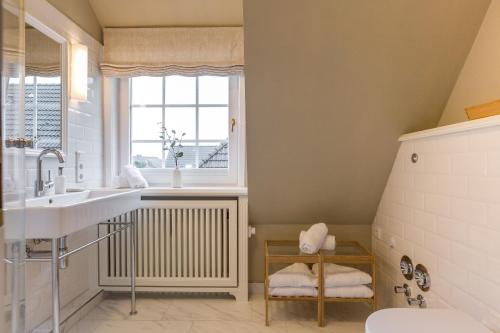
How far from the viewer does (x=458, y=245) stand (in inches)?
54.7

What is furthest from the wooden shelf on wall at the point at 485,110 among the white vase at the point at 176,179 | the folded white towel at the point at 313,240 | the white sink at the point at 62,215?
the white vase at the point at 176,179

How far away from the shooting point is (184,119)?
104 inches

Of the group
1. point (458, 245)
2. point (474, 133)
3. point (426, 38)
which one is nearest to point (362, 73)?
point (426, 38)

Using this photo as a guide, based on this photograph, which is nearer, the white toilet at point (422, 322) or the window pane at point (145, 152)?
the white toilet at point (422, 322)

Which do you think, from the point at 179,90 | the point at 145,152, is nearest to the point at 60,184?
the point at 145,152

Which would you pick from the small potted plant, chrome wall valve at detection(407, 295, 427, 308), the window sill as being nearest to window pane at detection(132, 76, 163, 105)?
the small potted plant

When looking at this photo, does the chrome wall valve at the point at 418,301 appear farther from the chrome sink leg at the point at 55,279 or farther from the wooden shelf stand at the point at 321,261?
the chrome sink leg at the point at 55,279

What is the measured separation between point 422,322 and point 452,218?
1.71 ft

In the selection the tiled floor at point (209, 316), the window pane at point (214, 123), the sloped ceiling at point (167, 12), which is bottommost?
the tiled floor at point (209, 316)

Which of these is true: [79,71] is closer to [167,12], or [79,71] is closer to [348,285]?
[167,12]

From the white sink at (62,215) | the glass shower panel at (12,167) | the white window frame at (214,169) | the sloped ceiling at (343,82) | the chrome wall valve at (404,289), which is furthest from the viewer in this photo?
the white window frame at (214,169)

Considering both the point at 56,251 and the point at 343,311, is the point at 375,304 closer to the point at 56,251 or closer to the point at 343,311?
the point at 343,311

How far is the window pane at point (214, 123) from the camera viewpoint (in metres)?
2.61

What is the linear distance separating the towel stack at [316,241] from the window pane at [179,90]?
4.39 ft
